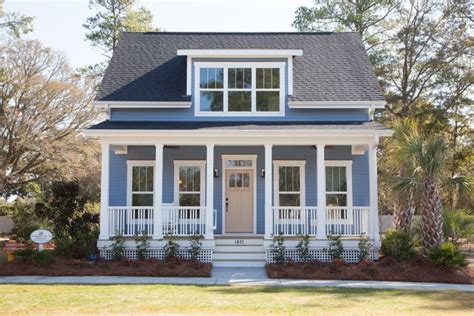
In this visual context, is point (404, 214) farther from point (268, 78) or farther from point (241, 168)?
point (268, 78)

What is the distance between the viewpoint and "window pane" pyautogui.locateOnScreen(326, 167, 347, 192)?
19.4m

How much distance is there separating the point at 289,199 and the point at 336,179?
69.3 inches

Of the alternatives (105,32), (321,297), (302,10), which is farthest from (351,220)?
(105,32)

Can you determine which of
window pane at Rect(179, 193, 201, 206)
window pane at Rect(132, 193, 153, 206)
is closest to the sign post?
window pane at Rect(132, 193, 153, 206)

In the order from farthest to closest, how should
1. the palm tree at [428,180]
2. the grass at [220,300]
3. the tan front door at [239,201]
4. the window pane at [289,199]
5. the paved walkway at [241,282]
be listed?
the tan front door at [239,201]
the window pane at [289,199]
the palm tree at [428,180]
the paved walkway at [241,282]
the grass at [220,300]

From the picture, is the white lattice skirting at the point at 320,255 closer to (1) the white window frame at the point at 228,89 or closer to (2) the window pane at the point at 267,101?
(1) the white window frame at the point at 228,89

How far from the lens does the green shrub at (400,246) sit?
16.4 metres

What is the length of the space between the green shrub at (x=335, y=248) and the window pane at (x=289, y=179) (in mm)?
3230

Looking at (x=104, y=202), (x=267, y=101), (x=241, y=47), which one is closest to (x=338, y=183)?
(x=267, y=101)

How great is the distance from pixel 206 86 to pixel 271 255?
20.3ft

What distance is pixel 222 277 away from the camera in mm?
14688

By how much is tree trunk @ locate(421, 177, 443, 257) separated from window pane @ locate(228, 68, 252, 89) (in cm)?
660

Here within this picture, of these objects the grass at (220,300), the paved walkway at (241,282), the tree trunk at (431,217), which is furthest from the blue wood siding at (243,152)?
the grass at (220,300)

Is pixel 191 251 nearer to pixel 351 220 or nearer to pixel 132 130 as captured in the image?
pixel 132 130
